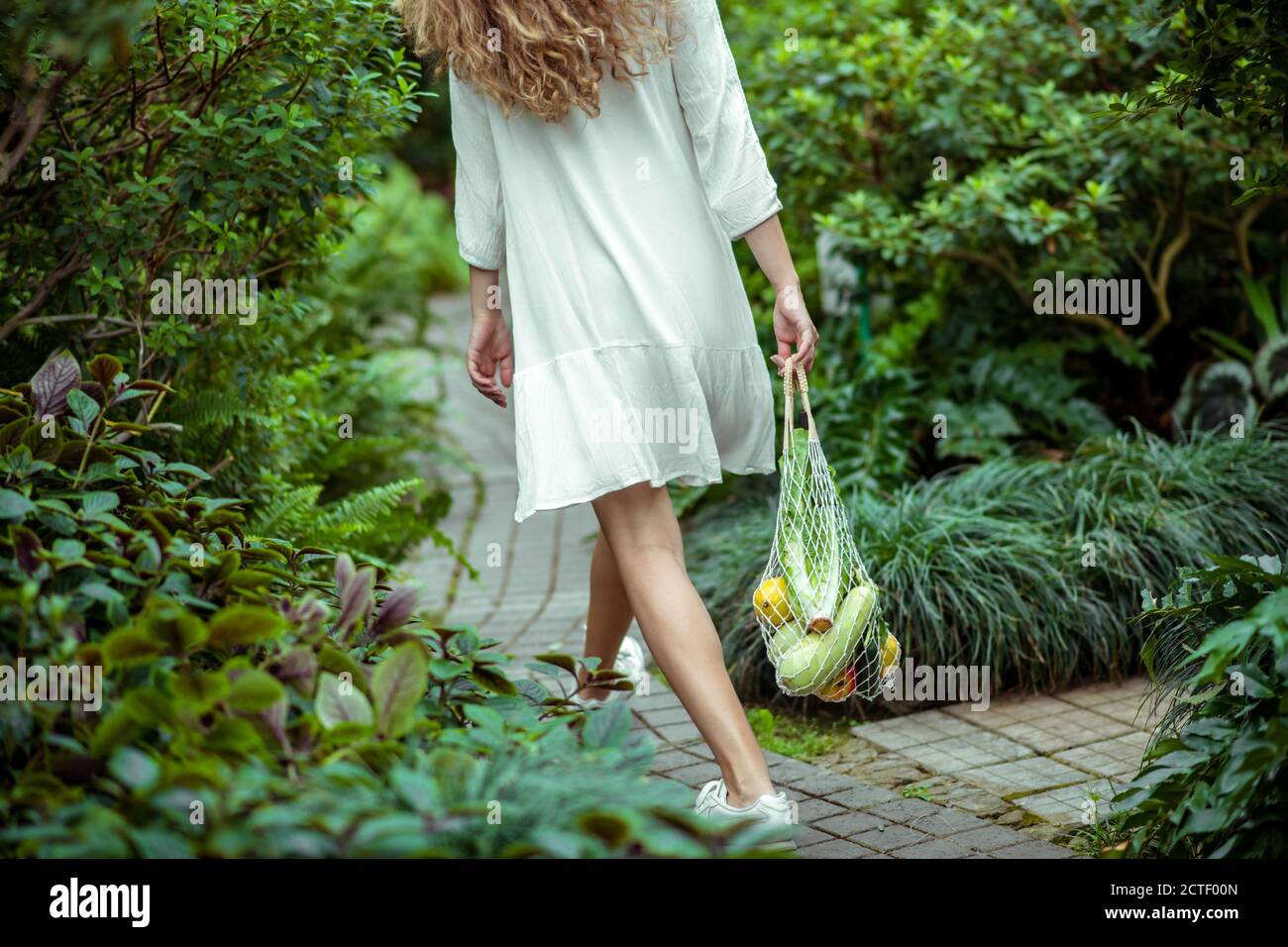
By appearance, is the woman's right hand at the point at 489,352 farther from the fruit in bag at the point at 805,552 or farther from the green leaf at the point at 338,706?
the green leaf at the point at 338,706

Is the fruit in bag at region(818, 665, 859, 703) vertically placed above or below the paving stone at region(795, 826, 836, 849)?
above

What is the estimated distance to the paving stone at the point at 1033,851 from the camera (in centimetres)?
285

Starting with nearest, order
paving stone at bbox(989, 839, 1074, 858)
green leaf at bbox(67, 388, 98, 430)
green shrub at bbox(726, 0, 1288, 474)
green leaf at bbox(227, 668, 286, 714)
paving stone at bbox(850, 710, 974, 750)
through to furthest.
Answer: green leaf at bbox(227, 668, 286, 714) < green leaf at bbox(67, 388, 98, 430) < paving stone at bbox(989, 839, 1074, 858) < paving stone at bbox(850, 710, 974, 750) < green shrub at bbox(726, 0, 1288, 474)

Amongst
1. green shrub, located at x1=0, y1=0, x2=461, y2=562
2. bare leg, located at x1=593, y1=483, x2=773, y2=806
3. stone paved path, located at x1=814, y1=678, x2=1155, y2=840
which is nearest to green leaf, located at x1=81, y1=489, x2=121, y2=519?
green shrub, located at x1=0, y1=0, x2=461, y2=562

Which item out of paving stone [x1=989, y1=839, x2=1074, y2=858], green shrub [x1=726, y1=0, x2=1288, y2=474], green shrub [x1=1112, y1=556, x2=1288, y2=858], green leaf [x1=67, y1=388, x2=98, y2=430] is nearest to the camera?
green shrub [x1=1112, y1=556, x2=1288, y2=858]

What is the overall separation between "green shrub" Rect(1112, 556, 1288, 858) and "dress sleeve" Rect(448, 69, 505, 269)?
5.69 ft

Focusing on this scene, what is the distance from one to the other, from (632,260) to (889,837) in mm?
1436

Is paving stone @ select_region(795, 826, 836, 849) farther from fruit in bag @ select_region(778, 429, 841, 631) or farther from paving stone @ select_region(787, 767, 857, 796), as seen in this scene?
fruit in bag @ select_region(778, 429, 841, 631)

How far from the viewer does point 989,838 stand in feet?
9.84

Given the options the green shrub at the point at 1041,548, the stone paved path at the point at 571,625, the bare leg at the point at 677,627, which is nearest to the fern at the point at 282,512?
the stone paved path at the point at 571,625

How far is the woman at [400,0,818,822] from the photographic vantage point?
2.85 metres

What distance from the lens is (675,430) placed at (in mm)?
2980

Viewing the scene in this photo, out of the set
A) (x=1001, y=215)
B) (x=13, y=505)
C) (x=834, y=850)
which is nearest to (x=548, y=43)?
(x=13, y=505)
